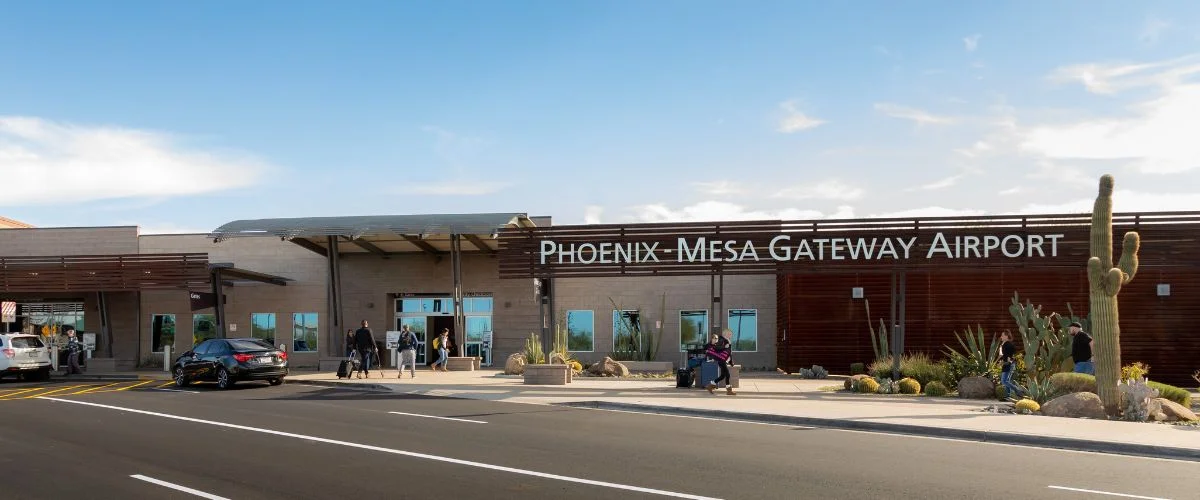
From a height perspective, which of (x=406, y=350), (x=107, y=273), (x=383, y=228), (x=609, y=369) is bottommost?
(x=609, y=369)

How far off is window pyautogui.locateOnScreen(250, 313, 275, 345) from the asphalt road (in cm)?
1966

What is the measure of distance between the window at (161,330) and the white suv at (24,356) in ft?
25.5

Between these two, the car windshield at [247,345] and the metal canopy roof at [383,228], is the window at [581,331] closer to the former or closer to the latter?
the metal canopy roof at [383,228]

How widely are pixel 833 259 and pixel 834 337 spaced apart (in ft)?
19.5

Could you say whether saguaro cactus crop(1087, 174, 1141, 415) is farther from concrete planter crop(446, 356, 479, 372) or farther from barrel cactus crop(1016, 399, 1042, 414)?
concrete planter crop(446, 356, 479, 372)

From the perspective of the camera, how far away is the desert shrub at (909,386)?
21688 mm

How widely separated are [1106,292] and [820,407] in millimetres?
5571

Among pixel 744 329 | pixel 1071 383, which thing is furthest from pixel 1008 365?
pixel 744 329

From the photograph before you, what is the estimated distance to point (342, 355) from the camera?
1280 inches

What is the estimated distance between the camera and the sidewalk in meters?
13.6

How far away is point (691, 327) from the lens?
33812 mm

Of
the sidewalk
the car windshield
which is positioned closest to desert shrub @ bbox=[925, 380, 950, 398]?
the sidewalk

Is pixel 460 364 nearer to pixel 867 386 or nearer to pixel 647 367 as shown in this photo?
pixel 647 367

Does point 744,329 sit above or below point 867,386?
above
